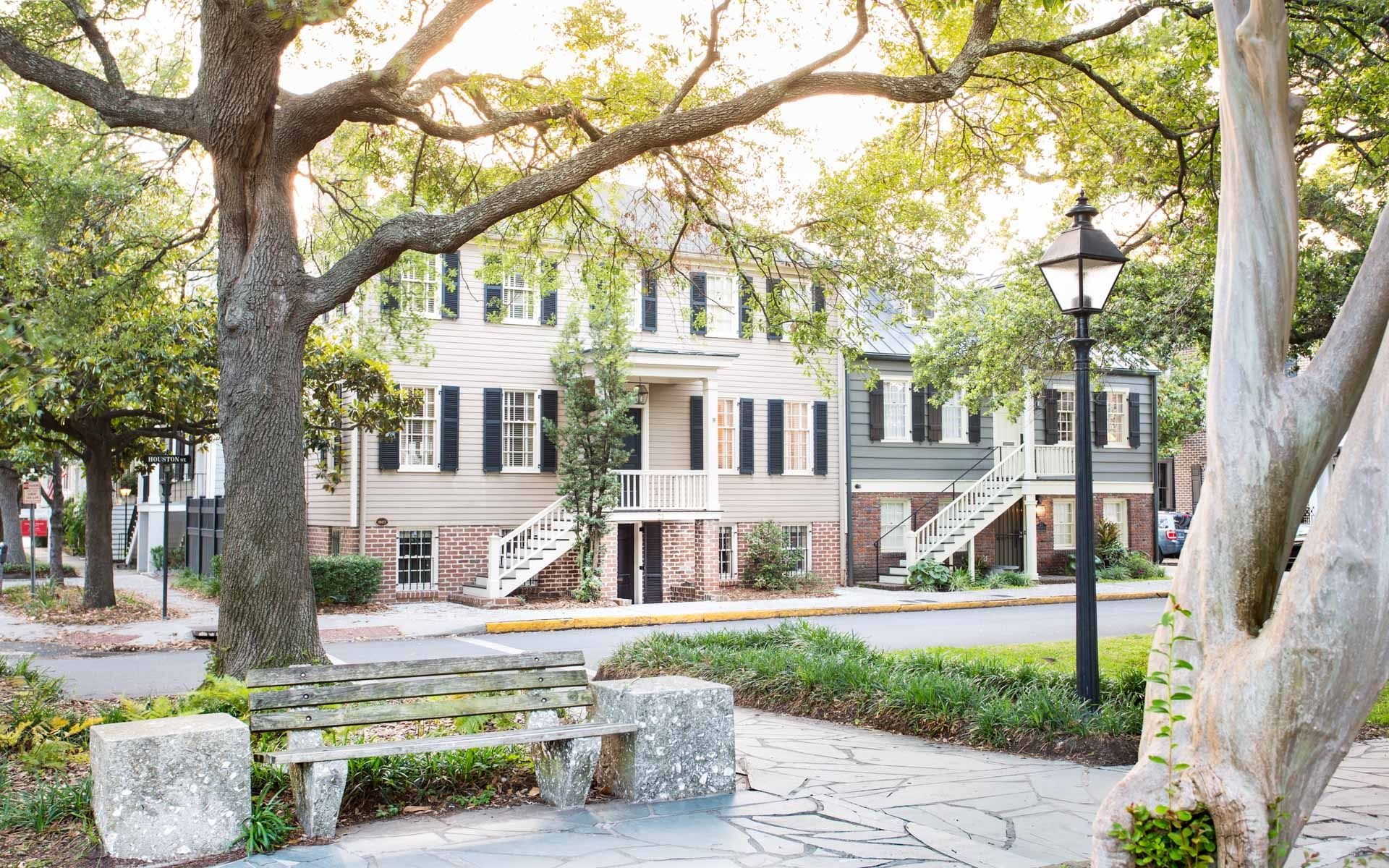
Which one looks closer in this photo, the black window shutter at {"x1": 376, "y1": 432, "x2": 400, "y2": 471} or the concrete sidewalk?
the concrete sidewalk

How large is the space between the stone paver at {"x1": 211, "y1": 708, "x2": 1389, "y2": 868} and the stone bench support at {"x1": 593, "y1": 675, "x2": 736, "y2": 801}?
119 millimetres

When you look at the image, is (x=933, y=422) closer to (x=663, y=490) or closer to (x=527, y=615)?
(x=663, y=490)

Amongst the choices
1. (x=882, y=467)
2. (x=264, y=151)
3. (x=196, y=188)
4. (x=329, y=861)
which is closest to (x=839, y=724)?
(x=329, y=861)

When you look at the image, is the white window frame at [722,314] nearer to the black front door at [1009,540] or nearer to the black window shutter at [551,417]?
the black window shutter at [551,417]

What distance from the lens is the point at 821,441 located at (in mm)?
27375

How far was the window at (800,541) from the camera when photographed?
26.9m

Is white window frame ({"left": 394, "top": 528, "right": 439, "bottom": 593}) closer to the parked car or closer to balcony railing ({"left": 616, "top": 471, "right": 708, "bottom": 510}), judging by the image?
balcony railing ({"left": 616, "top": 471, "right": 708, "bottom": 510})

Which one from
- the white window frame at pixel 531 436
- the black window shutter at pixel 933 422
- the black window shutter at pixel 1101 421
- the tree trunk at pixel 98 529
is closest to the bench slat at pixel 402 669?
the tree trunk at pixel 98 529

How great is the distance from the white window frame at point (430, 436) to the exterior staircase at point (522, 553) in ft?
6.53

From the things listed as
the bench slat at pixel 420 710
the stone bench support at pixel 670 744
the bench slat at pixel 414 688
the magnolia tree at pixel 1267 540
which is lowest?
the stone bench support at pixel 670 744

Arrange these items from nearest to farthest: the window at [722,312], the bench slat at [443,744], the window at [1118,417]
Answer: the bench slat at [443,744], the window at [722,312], the window at [1118,417]

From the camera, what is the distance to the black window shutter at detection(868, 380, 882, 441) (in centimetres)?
2786

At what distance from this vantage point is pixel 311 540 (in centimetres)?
2391

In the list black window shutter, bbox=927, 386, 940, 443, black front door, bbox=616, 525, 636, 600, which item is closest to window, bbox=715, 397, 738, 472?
black front door, bbox=616, 525, 636, 600
